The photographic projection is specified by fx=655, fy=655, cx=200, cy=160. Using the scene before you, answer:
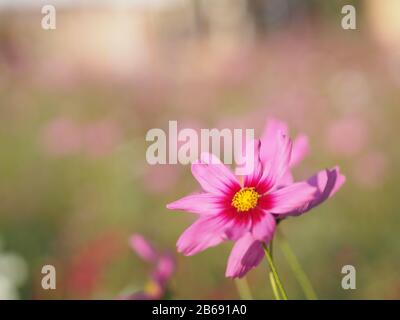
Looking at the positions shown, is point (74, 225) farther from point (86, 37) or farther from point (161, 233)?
point (86, 37)

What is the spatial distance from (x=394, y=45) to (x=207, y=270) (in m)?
1.79

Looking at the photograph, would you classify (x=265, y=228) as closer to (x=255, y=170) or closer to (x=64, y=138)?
(x=255, y=170)

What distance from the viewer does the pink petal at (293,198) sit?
38cm

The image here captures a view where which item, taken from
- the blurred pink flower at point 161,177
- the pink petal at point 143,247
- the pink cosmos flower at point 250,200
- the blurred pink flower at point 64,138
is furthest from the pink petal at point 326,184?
the blurred pink flower at point 64,138

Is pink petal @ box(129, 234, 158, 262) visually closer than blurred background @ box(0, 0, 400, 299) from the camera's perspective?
Yes

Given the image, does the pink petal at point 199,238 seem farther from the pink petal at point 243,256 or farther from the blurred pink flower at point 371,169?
the blurred pink flower at point 371,169

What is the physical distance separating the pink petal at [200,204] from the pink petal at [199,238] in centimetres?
1

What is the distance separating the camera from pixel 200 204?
16.5 inches

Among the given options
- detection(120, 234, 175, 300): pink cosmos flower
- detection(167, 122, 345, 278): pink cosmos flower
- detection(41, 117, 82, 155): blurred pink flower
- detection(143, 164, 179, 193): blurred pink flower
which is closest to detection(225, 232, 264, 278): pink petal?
detection(167, 122, 345, 278): pink cosmos flower

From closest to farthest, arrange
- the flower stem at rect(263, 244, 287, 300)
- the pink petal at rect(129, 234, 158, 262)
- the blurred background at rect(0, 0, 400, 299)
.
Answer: the flower stem at rect(263, 244, 287, 300) → the pink petal at rect(129, 234, 158, 262) → the blurred background at rect(0, 0, 400, 299)

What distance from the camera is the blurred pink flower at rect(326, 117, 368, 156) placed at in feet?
5.60

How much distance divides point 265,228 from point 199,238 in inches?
1.7

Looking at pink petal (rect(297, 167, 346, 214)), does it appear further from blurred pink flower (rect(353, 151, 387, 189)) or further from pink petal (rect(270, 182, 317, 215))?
blurred pink flower (rect(353, 151, 387, 189))

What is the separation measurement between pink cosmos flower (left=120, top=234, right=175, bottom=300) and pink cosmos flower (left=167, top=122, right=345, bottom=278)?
0.14 m
